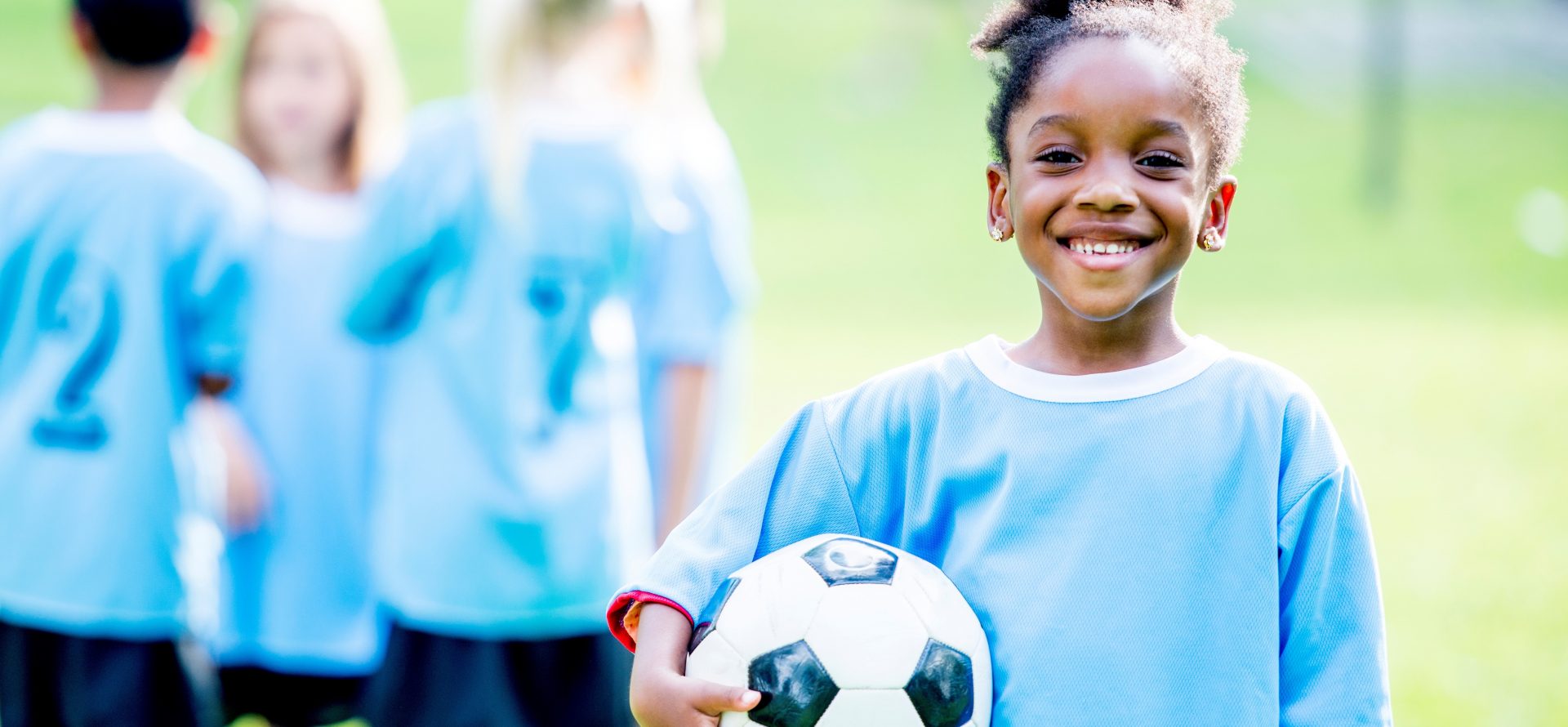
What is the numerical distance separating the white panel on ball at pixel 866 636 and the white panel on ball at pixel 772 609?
0.02 meters

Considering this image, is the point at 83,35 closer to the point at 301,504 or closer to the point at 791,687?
the point at 301,504

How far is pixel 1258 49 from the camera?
24422mm

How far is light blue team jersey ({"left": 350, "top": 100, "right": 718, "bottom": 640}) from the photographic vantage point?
3533 millimetres

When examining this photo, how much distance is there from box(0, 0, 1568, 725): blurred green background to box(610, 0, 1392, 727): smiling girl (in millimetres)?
118

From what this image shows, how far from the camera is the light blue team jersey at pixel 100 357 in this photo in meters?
3.45

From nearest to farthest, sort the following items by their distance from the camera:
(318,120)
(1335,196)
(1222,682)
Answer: (1222,682)
(318,120)
(1335,196)

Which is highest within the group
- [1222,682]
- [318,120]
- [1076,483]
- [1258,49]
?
[1258,49]

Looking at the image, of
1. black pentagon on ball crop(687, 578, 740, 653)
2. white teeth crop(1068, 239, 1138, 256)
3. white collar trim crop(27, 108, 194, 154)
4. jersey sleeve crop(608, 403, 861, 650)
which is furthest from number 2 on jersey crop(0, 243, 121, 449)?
white teeth crop(1068, 239, 1138, 256)

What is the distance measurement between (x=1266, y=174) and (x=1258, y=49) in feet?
21.1

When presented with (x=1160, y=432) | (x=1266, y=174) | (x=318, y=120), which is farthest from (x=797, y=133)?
(x=1160, y=432)

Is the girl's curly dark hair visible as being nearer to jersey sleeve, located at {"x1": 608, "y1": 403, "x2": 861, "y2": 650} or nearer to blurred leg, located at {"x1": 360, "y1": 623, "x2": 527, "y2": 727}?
jersey sleeve, located at {"x1": 608, "y1": 403, "x2": 861, "y2": 650}

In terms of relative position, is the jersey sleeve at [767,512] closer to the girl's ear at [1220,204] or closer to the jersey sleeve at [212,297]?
the girl's ear at [1220,204]

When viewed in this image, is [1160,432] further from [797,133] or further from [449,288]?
[797,133]

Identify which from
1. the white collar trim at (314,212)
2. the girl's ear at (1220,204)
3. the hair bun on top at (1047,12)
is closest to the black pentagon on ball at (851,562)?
the girl's ear at (1220,204)
